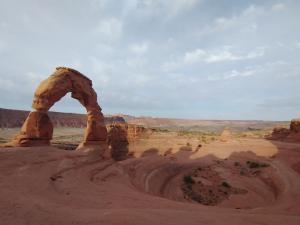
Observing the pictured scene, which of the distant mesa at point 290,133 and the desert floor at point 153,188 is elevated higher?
the distant mesa at point 290,133

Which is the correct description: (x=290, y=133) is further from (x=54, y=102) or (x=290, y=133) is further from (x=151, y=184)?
(x=54, y=102)

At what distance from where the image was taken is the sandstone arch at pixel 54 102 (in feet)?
56.4

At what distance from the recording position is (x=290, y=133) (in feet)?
140

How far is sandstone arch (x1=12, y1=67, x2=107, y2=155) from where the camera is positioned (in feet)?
56.4

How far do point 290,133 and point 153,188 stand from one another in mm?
32086

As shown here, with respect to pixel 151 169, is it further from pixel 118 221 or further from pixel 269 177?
pixel 118 221

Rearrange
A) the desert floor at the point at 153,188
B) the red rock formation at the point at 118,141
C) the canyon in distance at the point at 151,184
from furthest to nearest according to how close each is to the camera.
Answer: the red rock formation at the point at 118,141
the canyon in distance at the point at 151,184
the desert floor at the point at 153,188

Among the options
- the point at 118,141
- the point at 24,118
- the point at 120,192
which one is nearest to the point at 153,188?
the point at 120,192

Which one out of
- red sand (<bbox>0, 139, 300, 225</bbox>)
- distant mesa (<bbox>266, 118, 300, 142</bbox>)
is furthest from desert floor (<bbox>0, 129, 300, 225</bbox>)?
distant mesa (<bbox>266, 118, 300, 142</bbox>)

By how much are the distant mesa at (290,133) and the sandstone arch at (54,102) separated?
30975 mm

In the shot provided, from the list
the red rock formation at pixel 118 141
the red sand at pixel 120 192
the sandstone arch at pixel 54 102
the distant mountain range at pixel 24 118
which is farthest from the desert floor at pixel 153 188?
the distant mountain range at pixel 24 118

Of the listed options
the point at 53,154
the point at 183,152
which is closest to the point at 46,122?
the point at 53,154

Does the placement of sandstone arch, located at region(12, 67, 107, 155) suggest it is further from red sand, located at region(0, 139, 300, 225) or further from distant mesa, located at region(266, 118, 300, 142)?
distant mesa, located at region(266, 118, 300, 142)

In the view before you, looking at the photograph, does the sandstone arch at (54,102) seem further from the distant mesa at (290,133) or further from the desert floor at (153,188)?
the distant mesa at (290,133)
